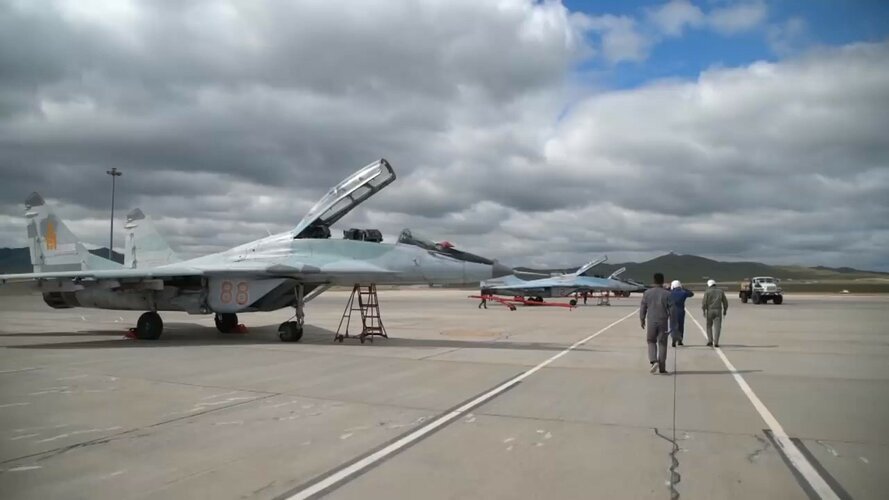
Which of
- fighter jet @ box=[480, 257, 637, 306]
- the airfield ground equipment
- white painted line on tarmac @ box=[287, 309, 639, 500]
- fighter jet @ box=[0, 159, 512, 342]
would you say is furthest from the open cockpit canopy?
the airfield ground equipment

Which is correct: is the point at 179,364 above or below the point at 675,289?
below

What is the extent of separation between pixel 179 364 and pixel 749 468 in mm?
9560

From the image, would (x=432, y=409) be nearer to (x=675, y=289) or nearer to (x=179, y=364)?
(x=179, y=364)

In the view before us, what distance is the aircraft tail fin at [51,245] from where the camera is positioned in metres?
17.8

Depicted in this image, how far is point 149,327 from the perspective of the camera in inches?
582

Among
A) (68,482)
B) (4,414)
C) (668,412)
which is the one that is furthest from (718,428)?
(4,414)

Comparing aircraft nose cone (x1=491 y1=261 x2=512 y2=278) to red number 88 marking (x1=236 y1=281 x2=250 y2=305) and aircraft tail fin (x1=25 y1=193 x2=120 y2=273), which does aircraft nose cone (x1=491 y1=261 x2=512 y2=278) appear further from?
aircraft tail fin (x1=25 y1=193 x2=120 y2=273)

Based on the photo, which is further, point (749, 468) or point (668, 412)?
point (668, 412)

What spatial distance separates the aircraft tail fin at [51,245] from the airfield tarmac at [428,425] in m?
6.76

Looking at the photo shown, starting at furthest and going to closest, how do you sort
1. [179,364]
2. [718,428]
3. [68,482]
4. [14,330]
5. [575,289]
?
[575,289] < [14,330] < [179,364] < [718,428] < [68,482]

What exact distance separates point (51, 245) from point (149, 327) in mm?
6124

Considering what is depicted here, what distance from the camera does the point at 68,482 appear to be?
166 inches

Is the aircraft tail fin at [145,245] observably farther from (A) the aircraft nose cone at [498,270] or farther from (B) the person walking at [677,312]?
(B) the person walking at [677,312]

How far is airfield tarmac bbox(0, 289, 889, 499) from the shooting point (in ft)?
13.9
